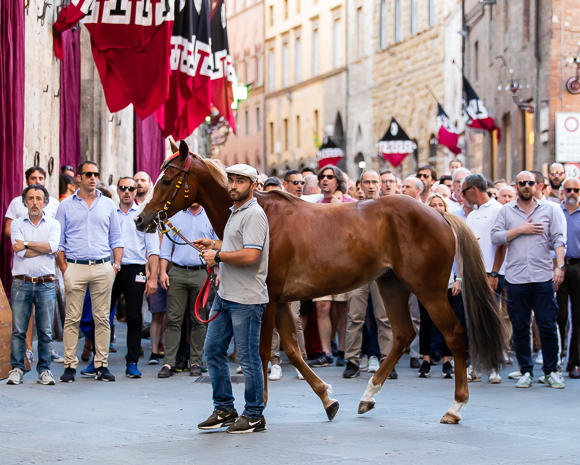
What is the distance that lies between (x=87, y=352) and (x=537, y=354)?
18.5 ft

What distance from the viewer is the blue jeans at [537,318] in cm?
1018

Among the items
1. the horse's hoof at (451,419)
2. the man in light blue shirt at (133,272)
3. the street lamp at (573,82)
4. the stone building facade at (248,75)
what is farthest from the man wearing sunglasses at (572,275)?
the stone building facade at (248,75)

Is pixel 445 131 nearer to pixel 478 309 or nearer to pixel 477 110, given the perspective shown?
pixel 477 110

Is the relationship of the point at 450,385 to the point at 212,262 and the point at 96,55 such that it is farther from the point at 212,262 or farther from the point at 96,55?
the point at 96,55

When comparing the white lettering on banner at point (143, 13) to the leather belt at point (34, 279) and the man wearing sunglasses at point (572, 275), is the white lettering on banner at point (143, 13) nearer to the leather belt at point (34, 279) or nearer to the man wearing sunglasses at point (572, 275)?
the leather belt at point (34, 279)

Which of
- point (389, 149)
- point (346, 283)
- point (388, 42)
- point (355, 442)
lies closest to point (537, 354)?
point (346, 283)

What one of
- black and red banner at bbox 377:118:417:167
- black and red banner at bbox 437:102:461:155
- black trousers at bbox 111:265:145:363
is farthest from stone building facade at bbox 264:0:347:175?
black trousers at bbox 111:265:145:363

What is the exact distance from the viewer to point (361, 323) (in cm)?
1076

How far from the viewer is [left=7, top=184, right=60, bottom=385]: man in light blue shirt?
997 cm

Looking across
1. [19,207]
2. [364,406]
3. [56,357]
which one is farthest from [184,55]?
[364,406]

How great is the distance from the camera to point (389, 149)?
2717 centimetres

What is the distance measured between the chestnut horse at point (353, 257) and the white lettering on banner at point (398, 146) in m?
18.1

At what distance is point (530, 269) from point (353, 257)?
2.70m

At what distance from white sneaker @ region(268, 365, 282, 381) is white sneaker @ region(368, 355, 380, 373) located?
1.07 metres
